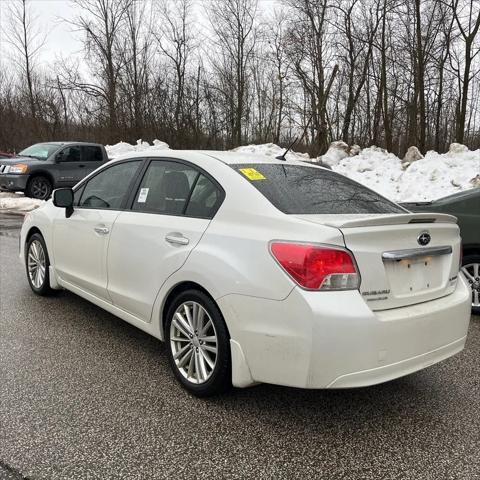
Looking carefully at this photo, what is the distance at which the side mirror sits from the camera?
4316mm

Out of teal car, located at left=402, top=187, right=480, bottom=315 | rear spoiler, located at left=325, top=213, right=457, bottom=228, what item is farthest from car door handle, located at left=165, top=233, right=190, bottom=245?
teal car, located at left=402, top=187, right=480, bottom=315

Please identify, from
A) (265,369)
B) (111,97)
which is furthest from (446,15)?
(265,369)

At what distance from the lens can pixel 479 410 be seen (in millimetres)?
2939

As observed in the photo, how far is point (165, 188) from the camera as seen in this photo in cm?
351

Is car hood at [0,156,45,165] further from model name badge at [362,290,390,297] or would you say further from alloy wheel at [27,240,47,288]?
model name badge at [362,290,390,297]

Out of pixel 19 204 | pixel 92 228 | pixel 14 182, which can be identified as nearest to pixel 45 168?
pixel 14 182

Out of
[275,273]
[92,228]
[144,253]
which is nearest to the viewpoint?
[275,273]

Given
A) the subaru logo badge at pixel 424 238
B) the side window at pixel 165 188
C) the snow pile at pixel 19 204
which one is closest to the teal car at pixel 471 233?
the subaru logo badge at pixel 424 238

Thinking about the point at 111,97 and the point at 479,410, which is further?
the point at 111,97

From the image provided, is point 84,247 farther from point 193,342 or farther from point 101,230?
point 193,342

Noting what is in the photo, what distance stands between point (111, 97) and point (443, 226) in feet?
83.9

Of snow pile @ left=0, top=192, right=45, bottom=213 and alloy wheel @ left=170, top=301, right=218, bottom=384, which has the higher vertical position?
snow pile @ left=0, top=192, right=45, bottom=213

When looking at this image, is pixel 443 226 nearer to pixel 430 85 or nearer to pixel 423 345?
pixel 423 345

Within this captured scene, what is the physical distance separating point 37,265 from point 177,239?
2.65m
